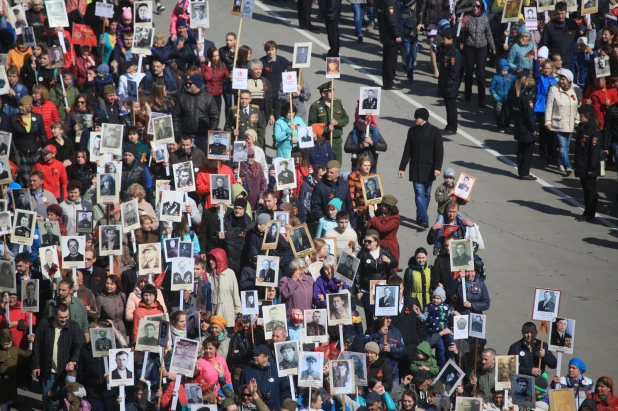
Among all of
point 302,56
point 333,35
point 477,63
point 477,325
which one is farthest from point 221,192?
point 333,35

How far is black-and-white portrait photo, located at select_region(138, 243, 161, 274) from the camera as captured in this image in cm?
1582

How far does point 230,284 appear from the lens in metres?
16.2

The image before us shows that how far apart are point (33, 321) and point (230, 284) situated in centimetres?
263

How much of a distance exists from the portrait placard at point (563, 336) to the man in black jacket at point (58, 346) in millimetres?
5860

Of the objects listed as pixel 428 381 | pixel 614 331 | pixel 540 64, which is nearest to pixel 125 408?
pixel 428 381

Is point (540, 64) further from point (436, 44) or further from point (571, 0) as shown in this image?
point (436, 44)

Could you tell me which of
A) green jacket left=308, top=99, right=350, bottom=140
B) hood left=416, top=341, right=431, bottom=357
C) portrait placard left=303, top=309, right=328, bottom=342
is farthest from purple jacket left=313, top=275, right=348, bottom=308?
green jacket left=308, top=99, right=350, bottom=140

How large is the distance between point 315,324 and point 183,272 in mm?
1907

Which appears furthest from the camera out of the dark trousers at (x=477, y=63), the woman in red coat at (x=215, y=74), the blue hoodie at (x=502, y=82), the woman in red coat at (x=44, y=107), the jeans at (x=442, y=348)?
the dark trousers at (x=477, y=63)

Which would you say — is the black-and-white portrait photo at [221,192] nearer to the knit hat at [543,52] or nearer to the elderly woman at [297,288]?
the elderly woman at [297,288]

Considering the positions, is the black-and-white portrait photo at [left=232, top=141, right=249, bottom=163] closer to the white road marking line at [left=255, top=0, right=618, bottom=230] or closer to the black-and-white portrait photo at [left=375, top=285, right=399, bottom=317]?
the black-and-white portrait photo at [left=375, top=285, right=399, bottom=317]

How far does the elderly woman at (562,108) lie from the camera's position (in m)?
20.9

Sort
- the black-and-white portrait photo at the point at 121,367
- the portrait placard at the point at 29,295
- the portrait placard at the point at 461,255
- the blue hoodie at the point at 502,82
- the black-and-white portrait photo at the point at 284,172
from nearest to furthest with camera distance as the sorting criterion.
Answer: the black-and-white portrait photo at the point at 121,367, the portrait placard at the point at 29,295, the portrait placard at the point at 461,255, the black-and-white portrait photo at the point at 284,172, the blue hoodie at the point at 502,82

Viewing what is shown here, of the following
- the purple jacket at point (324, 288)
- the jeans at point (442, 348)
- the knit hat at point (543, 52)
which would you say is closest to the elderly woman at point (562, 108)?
the knit hat at point (543, 52)
